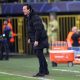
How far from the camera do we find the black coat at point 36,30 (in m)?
14.1

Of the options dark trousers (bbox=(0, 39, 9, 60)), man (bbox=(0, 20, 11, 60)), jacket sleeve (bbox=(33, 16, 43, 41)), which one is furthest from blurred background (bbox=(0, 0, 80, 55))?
jacket sleeve (bbox=(33, 16, 43, 41))

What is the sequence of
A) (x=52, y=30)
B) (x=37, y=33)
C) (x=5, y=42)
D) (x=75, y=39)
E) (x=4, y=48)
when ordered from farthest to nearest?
(x=52, y=30)
(x=4, y=48)
(x=5, y=42)
(x=75, y=39)
(x=37, y=33)

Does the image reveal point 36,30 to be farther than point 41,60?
No

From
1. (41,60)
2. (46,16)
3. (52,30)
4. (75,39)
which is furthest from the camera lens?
(46,16)

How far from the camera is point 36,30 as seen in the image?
14.1 meters

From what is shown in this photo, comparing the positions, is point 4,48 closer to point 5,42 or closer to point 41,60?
point 5,42

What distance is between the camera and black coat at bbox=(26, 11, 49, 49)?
14094 mm

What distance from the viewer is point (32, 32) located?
1438 cm

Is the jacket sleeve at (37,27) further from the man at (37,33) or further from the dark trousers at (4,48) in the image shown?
the dark trousers at (4,48)

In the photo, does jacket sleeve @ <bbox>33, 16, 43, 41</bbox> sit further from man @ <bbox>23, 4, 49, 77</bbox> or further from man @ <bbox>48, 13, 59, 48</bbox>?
man @ <bbox>48, 13, 59, 48</bbox>

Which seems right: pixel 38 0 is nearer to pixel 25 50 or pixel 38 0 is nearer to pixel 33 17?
pixel 25 50

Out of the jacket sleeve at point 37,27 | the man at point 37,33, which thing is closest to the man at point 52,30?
the man at point 37,33

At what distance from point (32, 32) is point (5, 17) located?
581 inches

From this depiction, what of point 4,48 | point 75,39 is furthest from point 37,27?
point 4,48
